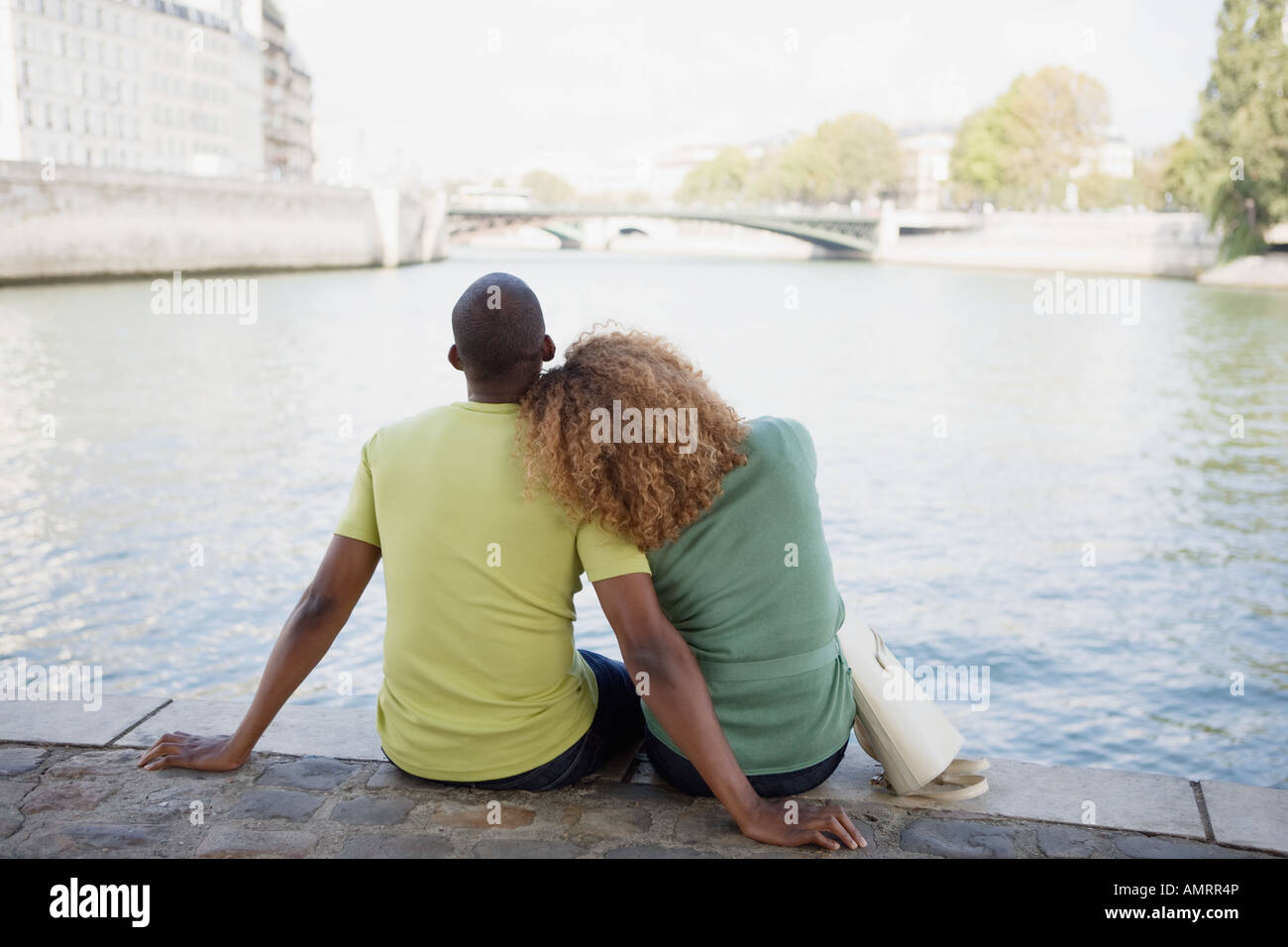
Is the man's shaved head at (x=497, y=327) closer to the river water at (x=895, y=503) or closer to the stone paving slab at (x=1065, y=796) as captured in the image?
the river water at (x=895, y=503)

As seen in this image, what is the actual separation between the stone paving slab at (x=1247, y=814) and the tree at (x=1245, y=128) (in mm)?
36306

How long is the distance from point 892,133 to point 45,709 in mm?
84138

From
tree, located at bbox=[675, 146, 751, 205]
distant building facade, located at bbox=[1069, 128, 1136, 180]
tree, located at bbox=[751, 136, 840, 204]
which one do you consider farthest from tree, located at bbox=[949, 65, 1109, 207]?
tree, located at bbox=[675, 146, 751, 205]

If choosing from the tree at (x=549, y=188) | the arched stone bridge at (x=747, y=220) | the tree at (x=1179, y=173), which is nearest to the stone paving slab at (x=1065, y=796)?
the tree at (x=1179, y=173)

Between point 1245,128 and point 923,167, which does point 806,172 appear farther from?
point 1245,128

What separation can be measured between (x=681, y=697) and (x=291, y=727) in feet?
3.99

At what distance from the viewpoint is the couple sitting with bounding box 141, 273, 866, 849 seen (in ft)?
7.87

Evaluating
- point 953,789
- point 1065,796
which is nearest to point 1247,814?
point 1065,796

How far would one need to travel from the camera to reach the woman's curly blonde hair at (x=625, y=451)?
7.73ft

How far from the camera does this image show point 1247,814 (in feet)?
8.82

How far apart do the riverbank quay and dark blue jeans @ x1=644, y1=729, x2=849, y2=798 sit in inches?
1.9

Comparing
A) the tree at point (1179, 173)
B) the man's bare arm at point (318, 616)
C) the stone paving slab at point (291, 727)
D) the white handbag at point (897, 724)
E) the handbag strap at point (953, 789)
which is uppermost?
the tree at point (1179, 173)

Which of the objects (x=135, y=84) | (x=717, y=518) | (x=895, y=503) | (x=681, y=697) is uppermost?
(x=135, y=84)
